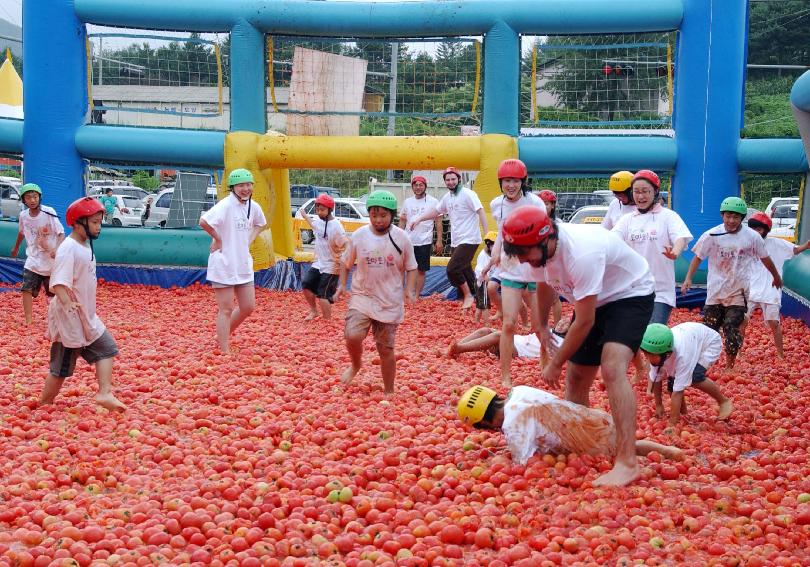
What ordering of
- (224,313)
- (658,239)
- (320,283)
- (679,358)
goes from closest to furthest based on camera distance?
(679,358), (658,239), (224,313), (320,283)

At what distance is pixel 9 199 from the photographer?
26156mm

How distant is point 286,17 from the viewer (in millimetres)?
14297

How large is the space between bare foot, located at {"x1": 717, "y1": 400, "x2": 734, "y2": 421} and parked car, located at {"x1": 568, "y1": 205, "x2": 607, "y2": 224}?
403 inches

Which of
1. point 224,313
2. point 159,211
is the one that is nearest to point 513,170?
point 224,313

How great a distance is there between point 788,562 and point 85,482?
393cm

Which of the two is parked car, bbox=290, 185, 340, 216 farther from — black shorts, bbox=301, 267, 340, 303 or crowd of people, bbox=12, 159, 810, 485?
crowd of people, bbox=12, 159, 810, 485

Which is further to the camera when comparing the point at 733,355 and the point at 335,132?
the point at 335,132

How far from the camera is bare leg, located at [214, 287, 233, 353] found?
941cm

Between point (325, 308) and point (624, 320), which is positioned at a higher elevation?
point (624, 320)

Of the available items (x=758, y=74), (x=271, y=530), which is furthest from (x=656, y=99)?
(x=758, y=74)

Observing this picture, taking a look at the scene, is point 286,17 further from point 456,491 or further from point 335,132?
point 456,491

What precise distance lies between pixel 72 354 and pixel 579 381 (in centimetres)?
393

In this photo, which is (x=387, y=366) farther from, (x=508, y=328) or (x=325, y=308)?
(x=325, y=308)

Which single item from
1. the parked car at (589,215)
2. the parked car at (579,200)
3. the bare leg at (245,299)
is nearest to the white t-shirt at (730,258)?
the bare leg at (245,299)
